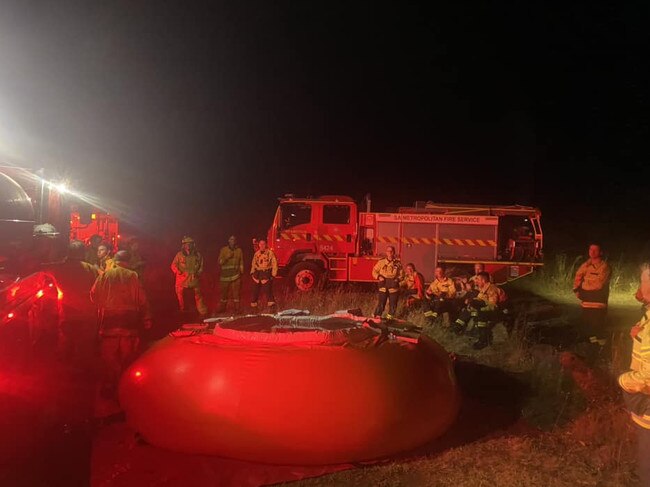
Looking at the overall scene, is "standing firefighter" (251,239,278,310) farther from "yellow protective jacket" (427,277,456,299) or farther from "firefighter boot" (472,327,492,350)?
"firefighter boot" (472,327,492,350)

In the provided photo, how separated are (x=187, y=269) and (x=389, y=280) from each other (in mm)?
3851

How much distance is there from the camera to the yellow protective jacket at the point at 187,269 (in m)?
10.4

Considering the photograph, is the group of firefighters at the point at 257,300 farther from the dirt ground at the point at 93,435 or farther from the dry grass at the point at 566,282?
the dry grass at the point at 566,282

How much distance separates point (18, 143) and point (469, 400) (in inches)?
491

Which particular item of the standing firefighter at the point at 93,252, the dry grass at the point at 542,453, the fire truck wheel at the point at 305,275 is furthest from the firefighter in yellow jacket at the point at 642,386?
the fire truck wheel at the point at 305,275

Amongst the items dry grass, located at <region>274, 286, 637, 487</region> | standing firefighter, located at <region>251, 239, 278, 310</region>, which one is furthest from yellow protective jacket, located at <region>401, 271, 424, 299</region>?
dry grass, located at <region>274, 286, 637, 487</region>

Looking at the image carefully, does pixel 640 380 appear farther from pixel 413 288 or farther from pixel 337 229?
pixel 337 229

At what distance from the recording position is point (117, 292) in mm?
5898

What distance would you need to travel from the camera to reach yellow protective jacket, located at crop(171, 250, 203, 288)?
10414 mm

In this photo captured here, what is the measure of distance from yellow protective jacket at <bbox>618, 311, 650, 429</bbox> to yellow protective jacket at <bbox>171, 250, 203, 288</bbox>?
8.38 metres

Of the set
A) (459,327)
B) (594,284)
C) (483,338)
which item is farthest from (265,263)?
(594,284)

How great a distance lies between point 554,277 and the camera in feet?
54.5

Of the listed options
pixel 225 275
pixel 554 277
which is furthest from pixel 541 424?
pixel 554 277

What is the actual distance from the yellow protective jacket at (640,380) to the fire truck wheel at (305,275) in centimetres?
1080
